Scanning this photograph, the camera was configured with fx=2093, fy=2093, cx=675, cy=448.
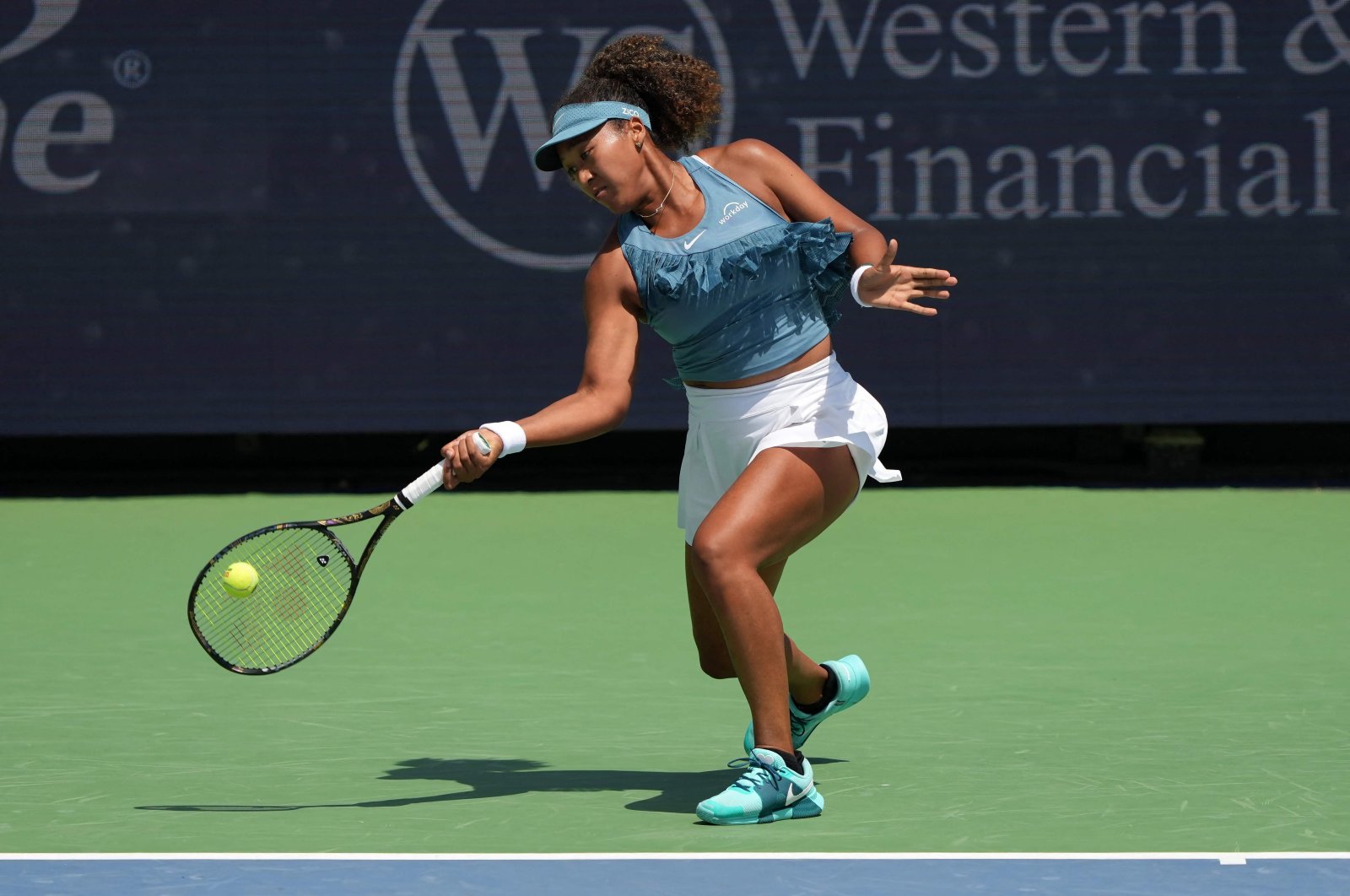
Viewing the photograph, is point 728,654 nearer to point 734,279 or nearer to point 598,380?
point 598,380

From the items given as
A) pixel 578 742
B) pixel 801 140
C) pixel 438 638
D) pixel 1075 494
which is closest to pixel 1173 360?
pixel 1075 494

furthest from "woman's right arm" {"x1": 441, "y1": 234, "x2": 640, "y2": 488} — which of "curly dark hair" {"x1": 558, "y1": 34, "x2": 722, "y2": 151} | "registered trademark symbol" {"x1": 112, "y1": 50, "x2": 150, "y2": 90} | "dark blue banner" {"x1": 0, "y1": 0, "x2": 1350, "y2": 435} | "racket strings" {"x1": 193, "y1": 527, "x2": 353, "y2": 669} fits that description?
"registered trademark symbol" {"x1": 112, "y1": 50, "x2": 150, "y2": 90}

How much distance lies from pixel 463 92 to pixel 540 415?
21.0 feet

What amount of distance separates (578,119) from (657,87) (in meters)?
0.25

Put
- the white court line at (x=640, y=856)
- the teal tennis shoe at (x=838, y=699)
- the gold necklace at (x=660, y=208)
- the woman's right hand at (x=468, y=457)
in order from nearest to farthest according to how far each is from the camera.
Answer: the white court line at (x=640, y=856), the woman's right hand at (x=468, y=457), the gold necklace at (x=660, y=208), the teal tennis shoe at (x=838, y=699)

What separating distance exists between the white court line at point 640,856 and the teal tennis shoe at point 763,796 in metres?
0.21

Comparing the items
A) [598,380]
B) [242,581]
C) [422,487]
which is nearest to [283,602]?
[242,581]

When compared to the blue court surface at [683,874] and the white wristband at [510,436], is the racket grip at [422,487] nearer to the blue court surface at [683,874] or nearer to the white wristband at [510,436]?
the white wristband at [510,436]

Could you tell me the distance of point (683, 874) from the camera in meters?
3.53

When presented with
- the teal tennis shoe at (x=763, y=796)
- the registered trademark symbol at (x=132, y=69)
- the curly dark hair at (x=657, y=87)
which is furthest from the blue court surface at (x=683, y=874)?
the registered trademark symbol at (x=132, y=69)

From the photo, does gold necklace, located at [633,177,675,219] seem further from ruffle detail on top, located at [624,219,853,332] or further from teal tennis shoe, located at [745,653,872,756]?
teal tennis shoe, located at [745,653,872,756]

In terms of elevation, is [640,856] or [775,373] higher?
[775,373]

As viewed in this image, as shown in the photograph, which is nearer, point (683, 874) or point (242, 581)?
point (683, 874)

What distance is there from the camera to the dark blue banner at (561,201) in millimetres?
10164
